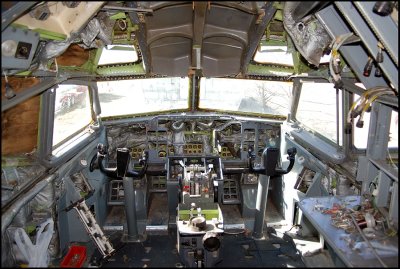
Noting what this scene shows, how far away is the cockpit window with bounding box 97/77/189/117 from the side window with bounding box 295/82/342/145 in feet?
5.61

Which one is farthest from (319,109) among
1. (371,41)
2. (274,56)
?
(371,41)

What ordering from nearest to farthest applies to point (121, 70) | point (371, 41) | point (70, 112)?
1. point (371, 41)
2. point (70, 112)
3. point (121, 70)

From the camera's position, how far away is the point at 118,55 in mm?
4812

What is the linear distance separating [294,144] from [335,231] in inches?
93.1

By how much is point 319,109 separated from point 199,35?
2.09 m

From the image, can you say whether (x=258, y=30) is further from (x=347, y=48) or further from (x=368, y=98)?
(x=368, y=98)

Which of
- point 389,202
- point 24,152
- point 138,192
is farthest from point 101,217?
point 389,202

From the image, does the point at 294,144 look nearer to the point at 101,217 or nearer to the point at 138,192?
the point at 138,192

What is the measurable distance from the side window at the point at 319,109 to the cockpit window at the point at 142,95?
171cm

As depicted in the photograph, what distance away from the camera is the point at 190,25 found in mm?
3629

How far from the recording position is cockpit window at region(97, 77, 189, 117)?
17.7 feet

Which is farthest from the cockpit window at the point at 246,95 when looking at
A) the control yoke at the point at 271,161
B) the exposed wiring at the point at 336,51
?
the exposed wiring at the point at 336,51

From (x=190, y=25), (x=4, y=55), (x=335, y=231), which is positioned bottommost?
(x=335, y=231)

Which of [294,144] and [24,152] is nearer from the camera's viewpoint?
[24,152]
